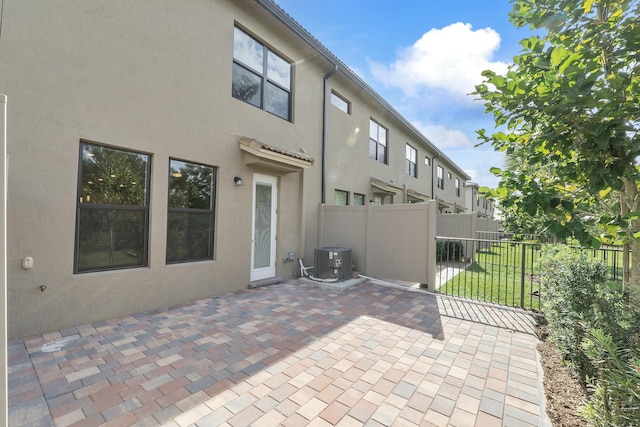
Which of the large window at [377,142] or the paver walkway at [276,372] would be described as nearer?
the paver walkway at [276,372]

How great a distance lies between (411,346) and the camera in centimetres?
382

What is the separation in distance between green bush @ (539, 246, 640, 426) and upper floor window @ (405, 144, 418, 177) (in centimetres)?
1155

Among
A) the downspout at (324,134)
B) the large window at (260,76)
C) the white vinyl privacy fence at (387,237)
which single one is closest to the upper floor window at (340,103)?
the downspout at (324,134)

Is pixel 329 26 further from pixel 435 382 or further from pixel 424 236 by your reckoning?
pixel 435 382

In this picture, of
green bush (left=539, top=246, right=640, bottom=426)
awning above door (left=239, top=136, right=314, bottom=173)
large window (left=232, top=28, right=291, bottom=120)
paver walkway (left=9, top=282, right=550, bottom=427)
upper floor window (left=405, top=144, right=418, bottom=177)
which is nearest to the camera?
green bush (left=539, top=246, right=640, bottom=426)

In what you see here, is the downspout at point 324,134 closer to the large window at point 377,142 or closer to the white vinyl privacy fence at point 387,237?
the white vinyl privacy fence at point 387,237

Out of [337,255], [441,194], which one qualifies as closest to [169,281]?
[337,255]

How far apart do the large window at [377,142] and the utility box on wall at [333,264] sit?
5.77 m

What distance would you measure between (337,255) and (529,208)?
5166mm

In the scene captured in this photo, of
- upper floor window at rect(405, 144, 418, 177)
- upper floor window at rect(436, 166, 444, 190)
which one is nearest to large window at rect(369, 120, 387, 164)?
upper floor window at rect(405, 144, 418, 177)

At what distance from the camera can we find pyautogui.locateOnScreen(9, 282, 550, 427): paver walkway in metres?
2.46

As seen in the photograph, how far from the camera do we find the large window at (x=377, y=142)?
39.3ft

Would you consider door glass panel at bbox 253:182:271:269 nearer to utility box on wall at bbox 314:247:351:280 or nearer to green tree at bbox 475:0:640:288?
utility box on wall at bbox 314:247:351:280

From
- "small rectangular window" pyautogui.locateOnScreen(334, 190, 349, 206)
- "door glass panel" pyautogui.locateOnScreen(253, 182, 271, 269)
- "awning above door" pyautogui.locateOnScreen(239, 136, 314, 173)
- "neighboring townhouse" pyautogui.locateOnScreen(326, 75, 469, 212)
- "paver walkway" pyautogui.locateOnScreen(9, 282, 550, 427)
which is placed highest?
"neighboring townhouse" pyautogui.locateOnScreen(326, 75, 469, 212)
